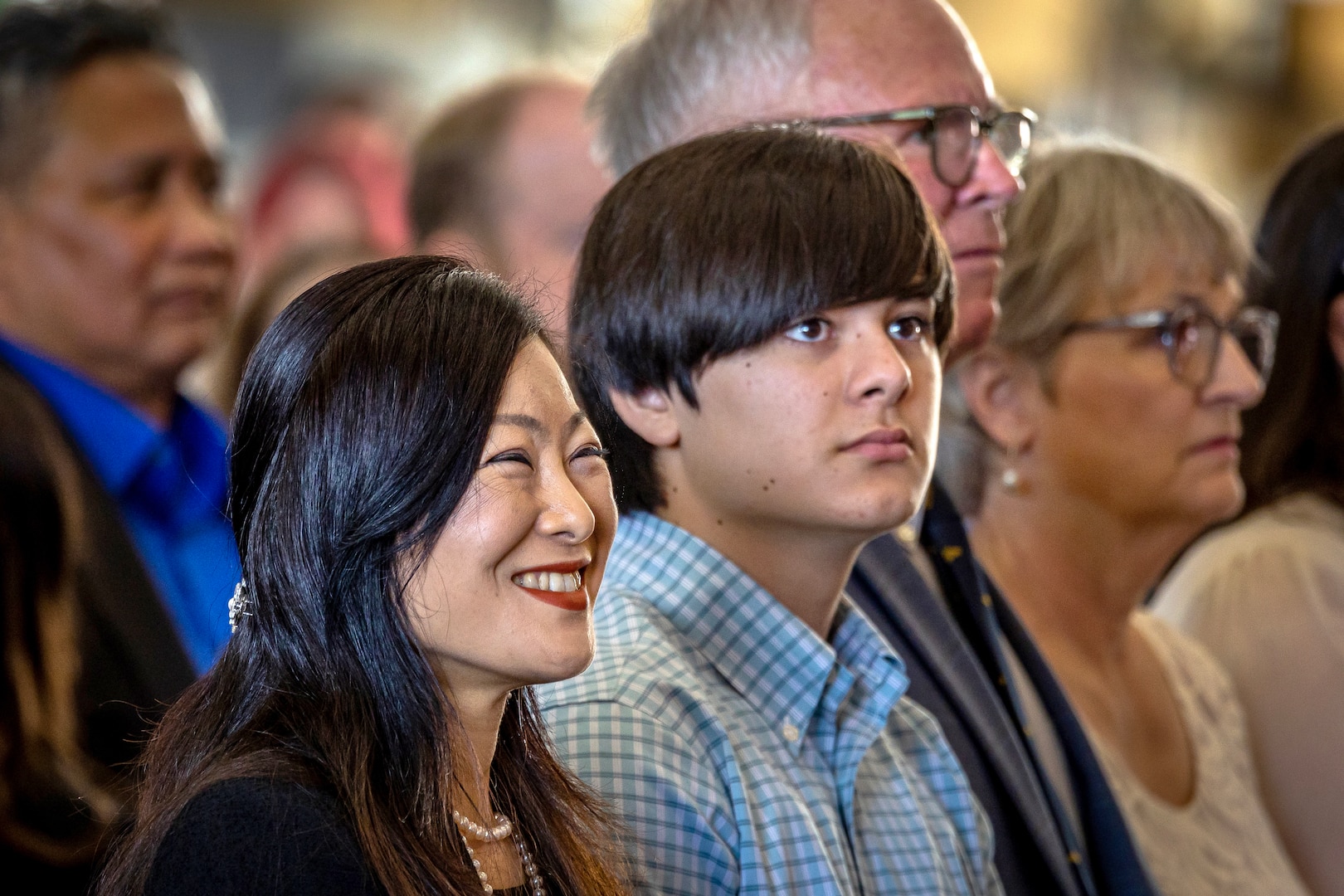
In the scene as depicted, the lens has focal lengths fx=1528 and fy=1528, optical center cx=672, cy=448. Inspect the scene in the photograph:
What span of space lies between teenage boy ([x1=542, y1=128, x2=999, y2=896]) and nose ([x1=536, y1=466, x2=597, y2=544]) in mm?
272

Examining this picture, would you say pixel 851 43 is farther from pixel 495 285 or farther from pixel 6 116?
pixel 6 116

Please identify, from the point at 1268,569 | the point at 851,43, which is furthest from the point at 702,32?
the point at 1268,569

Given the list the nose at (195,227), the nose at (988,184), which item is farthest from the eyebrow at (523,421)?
the nose at (195,227)

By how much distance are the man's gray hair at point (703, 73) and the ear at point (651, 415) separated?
533 millimetres

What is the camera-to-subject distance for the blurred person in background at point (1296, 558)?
2.49 m

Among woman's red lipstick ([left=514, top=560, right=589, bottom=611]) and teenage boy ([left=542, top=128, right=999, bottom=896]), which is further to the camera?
teenage boy ([left=542, top=128, right=999, bottom=896])

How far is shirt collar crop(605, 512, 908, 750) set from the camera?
1481 millimetres

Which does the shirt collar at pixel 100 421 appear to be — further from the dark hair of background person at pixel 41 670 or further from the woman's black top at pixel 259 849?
the woman's black top at pixel 259 849

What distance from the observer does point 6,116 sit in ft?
8.20

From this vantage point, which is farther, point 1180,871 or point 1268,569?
point 1268,569

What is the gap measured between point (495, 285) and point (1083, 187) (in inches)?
60.5

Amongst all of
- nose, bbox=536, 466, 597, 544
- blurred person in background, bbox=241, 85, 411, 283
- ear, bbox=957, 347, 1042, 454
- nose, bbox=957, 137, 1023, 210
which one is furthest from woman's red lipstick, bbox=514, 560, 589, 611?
blurred person in background, bbox=241, 85, 411, 283

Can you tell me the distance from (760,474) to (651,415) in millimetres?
135

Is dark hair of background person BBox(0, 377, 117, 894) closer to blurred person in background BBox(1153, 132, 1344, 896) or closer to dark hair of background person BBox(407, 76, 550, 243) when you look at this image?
dark hair of background person BBox(407, 76, 550, 243)
